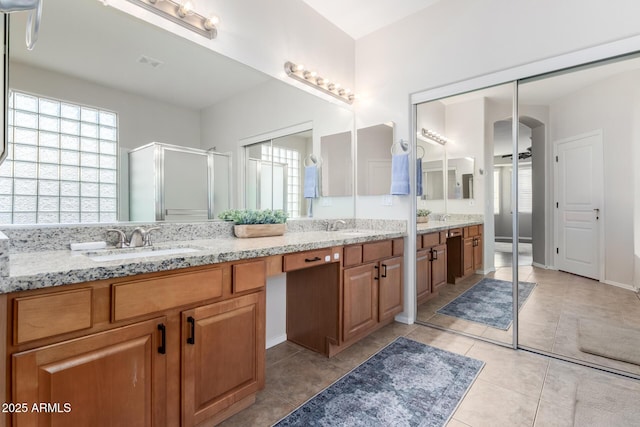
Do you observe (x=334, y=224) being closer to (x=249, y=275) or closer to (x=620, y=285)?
(x=249, y=275)

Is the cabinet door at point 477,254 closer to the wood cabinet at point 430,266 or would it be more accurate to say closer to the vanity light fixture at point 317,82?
the wood cabinet at point 430,266

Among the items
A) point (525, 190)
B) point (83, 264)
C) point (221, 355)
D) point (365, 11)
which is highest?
point (365, 11)

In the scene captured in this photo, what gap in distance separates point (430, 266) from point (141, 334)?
2.55m

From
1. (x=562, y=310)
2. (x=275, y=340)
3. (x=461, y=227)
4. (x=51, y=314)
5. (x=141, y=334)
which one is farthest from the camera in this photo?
(x=461, y=227)

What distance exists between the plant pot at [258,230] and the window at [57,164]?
75cm

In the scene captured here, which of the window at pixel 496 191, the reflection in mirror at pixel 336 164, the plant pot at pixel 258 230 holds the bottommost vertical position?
the plant pot at pixel 258 230

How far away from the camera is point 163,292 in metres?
1.21

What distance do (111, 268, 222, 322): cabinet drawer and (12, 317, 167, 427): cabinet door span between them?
64 millimetres

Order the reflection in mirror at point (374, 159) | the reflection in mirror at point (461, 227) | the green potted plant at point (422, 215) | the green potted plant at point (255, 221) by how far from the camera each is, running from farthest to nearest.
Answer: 1. the reflection in mirror at point (374, 159)
2. the green potted plant at point (422, 215)
3. the reflection in mirror at point (461, 227)
4. the green potted plant at point (255, 221)

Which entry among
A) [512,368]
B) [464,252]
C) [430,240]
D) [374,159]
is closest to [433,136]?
[374,159]

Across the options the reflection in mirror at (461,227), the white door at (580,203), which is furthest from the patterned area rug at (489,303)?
the white door at (580,203)

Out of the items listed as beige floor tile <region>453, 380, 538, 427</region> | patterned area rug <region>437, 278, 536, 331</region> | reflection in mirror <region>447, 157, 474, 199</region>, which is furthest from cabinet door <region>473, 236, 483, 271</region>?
beige floor tile <region>453, 380, 538, 427</region>

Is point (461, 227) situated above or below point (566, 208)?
below

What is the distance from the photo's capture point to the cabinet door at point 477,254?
104 inches
